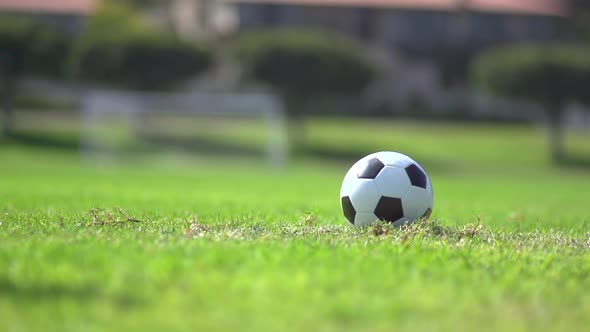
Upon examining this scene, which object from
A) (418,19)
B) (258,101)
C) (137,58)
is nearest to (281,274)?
(258,101)

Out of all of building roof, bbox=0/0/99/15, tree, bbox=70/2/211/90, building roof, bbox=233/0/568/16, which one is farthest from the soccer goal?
building roof, bbox=233/0/568/16

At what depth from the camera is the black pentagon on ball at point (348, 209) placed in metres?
7.22

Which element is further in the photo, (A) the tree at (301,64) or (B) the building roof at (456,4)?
(B) the building roof at (456,4)

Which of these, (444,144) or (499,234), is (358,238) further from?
(444,144)

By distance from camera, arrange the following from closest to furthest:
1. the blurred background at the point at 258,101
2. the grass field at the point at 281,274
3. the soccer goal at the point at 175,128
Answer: the grass field at the point at 281,274 → the soccer goal at the point at 175,128 → the blurred background at the point at 258,101

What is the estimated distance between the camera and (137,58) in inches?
1565

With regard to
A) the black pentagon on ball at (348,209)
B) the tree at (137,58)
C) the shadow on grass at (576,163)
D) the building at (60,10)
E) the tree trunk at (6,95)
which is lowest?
the shadow on grass at (576,163)

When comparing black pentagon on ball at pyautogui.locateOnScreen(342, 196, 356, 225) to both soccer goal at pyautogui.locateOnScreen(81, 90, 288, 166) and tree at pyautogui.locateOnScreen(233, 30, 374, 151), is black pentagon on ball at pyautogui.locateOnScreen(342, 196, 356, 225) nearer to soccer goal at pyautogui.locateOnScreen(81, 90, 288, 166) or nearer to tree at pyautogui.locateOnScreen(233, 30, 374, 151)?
soccer goal at pyautogui.locateOnScreen(81, 90, 288, 166)

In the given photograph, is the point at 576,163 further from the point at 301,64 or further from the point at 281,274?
the point at 281,274

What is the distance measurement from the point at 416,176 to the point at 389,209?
1.44 ft

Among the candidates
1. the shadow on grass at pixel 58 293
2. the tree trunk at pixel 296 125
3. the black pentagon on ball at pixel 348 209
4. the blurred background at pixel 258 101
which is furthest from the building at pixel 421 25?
the shadow on grass at pixel 58 293

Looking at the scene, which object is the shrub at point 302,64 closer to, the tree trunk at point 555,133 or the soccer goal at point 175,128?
the soccer goal at point 175,128

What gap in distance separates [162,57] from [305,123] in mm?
9972

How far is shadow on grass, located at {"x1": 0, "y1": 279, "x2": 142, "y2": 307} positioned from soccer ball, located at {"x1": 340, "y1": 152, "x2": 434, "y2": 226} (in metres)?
3.25
